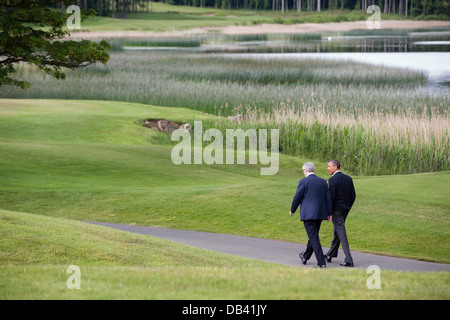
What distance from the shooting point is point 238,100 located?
3431cm

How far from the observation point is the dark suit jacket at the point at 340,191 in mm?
10562

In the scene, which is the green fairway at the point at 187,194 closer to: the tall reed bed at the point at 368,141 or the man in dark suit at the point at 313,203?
the tall reed bed at the point at 368,141

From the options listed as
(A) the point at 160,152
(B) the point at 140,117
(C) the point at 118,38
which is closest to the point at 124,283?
(A) the point at 160,152

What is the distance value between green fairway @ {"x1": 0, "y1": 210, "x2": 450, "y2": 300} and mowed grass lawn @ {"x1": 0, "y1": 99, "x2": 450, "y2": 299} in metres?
0.02

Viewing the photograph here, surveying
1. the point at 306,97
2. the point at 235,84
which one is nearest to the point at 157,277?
the point at 306,97

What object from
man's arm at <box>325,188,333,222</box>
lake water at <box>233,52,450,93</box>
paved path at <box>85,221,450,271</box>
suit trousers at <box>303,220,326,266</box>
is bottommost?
paved path at <box>85,221,450,271</box>

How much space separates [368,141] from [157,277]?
17916 mm

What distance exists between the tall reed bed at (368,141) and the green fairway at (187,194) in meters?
1.80

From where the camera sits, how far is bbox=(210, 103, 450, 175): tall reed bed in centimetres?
2239

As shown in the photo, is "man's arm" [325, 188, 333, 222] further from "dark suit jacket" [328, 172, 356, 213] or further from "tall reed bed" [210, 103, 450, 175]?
"tall reed bed" [210, 103, 450, 175]

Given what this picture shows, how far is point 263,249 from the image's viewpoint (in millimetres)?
11875

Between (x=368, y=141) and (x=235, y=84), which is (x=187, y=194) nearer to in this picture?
(x=368, y=141)

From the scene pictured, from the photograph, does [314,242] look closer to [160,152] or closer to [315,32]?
[160,152]

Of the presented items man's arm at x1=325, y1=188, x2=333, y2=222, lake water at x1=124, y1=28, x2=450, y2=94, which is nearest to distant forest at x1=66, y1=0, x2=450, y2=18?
lake water at x1=124, y1=28, x2=450, y2=94
